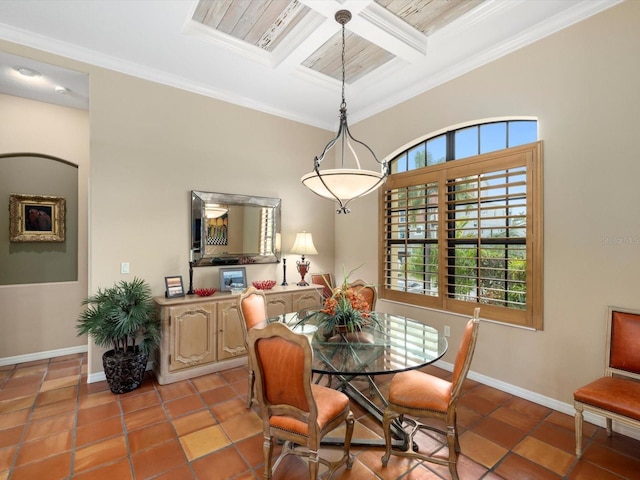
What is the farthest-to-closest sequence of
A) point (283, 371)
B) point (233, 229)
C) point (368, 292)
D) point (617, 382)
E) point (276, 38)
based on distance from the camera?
1. point (233, 229)
2. point (368, 292)
3. point (276, 38)
4. point (617, 382)
5. point (283, 371)

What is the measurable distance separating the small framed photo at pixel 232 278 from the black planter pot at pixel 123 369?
1093 millimetres

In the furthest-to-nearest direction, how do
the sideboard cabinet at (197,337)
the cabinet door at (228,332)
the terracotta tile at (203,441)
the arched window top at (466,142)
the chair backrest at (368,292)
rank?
the cabinet door at (228,332)
the chair backrest at (368,292)
the sideboard cabinet at (197,337)
the arched window top at (466,142)
the terracotta tile at (203,441)

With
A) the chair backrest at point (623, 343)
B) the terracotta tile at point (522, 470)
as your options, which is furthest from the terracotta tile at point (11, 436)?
the chair backrest at point (623, 343)

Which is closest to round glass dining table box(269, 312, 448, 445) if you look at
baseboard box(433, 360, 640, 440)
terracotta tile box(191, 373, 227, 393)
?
terracotta tile box(191, 373, 227, 393)

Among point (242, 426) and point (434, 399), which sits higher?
point (434, 399)

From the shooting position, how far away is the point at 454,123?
10.9ft

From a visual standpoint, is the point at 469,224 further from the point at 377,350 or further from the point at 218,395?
the point at 218,395

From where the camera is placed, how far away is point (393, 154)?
3994 mm

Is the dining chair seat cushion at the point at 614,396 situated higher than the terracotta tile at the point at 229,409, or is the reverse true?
the dining chair seat cushion at the point at 614,396

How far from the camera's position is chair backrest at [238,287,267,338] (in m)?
2.58

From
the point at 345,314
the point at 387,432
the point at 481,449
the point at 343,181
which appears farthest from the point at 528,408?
the point at 343,181

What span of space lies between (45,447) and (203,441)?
3.47 ft

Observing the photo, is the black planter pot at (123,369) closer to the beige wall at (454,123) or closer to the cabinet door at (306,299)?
the beige wall at (454,123)

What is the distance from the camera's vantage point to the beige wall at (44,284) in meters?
3.45
